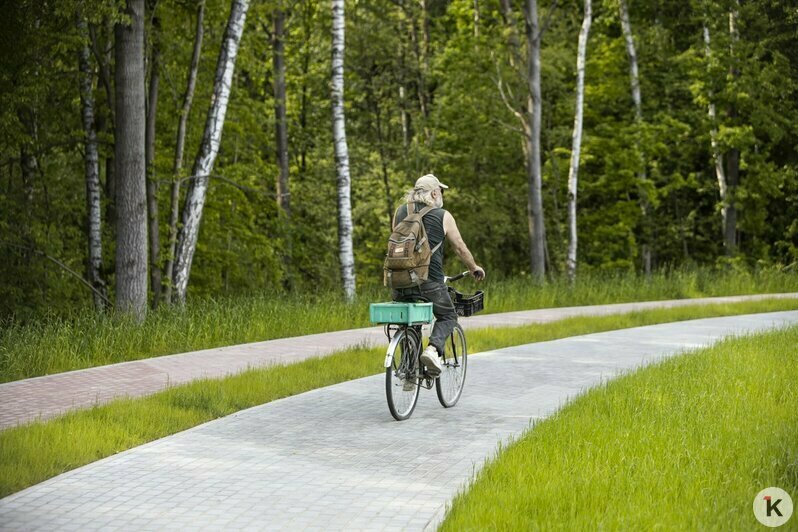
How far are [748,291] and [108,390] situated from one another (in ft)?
65.6

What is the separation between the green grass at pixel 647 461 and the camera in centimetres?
597

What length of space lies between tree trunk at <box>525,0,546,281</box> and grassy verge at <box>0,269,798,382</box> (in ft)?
5.26

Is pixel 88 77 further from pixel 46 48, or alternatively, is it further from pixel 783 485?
pixel 783 485

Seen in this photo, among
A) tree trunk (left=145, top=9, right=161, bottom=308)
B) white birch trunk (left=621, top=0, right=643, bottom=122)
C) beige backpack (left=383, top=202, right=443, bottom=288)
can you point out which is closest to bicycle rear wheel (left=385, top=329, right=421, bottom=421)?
beige backpack (left=383, top=202, right=443, bottom=288)

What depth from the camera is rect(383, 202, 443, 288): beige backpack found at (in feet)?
30.7

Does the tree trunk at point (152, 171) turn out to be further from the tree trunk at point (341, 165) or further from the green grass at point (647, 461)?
the green grass at point (647, 461)

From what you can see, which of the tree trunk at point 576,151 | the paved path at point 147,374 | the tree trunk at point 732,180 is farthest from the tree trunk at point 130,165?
the tree trunk at point 732,180

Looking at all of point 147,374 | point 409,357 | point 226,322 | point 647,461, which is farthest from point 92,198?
point 647,461

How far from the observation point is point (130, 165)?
1639 cm

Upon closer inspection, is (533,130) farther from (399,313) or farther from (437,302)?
(399,313)

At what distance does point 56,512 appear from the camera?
616cm

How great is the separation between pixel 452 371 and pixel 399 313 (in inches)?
52.5

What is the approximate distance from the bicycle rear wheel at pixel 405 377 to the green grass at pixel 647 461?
1.32 metres

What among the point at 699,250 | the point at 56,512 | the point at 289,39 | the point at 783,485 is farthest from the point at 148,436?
the point at 699,250
